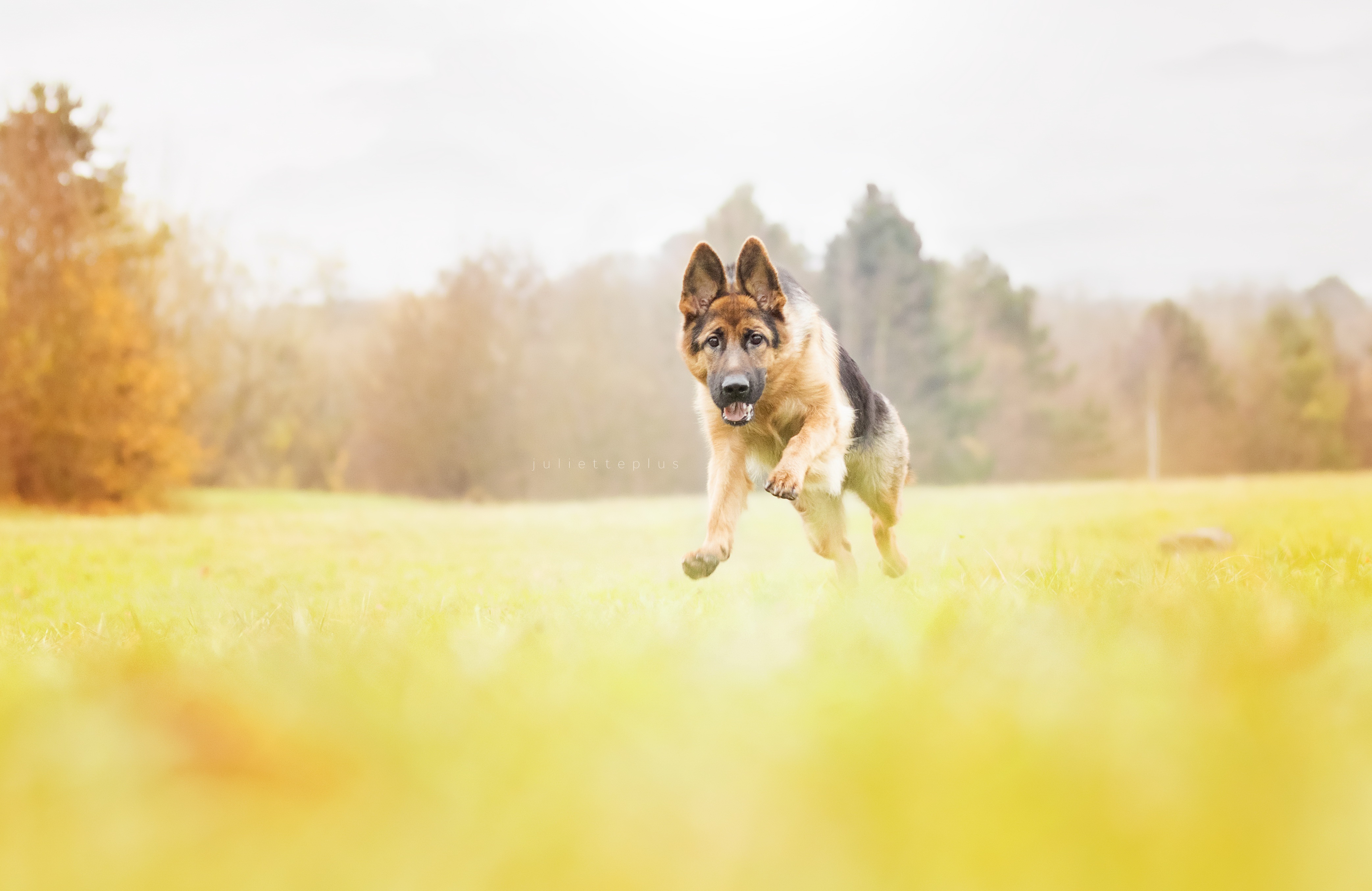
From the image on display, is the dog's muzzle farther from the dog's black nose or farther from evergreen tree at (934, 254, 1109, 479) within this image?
evergreen tree at (934, 254, 1109, 479)

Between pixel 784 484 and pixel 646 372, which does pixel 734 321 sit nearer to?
pixel 784 484

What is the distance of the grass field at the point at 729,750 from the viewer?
0.99 m

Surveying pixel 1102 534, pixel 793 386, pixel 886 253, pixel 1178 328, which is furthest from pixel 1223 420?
pixel 793 386

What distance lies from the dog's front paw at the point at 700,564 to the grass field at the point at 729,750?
654 mm

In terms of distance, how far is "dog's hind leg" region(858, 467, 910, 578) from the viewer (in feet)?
19.3

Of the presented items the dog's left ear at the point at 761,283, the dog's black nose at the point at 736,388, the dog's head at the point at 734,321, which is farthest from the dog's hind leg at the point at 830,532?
the dog's left ear at the point at 761,283

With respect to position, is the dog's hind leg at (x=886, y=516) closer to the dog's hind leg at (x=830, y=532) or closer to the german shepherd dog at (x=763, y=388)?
the dog's hind leg at (x=830, y=532)

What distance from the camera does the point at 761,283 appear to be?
4941mm

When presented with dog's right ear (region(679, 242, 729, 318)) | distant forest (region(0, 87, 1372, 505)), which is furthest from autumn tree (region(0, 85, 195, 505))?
dog's right ear (region(679, 242, 729, 318))

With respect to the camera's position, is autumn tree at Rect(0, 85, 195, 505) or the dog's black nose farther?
autumn tree at Rect(0, 85, 195, 505)

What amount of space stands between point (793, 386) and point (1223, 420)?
39692 mm

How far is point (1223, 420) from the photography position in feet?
125

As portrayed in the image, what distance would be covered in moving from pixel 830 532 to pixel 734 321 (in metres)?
1.53

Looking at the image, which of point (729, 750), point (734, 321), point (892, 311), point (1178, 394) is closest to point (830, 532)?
point (734, 321)
